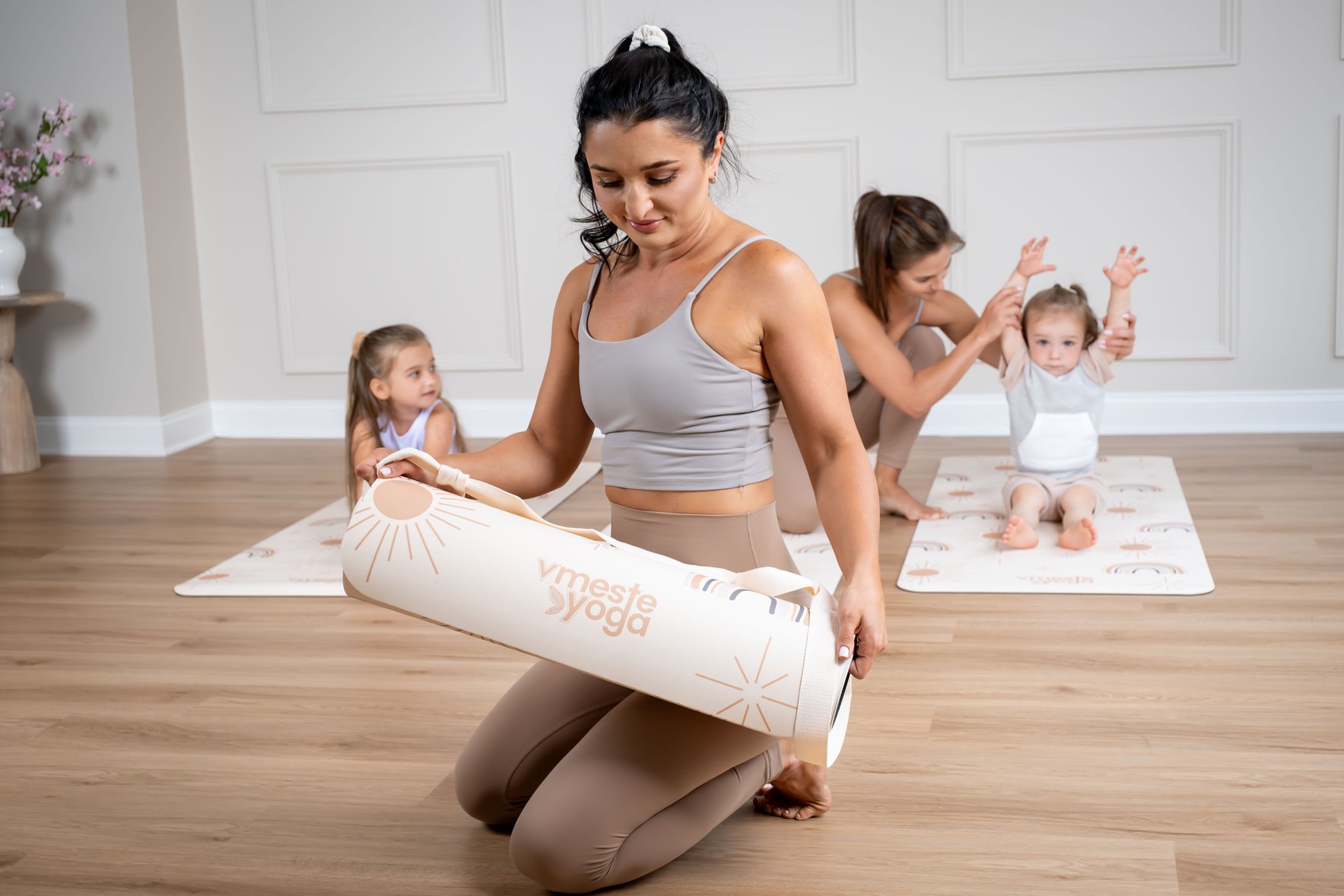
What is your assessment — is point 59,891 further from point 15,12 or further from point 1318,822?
point 15,12

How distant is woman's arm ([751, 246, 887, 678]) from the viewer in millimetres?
1436

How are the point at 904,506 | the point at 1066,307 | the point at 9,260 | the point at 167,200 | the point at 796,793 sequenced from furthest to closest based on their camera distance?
the point at 167,200 → the point at 9,260 → the point at 904,506 → the point at 1066,307 → the point at 796,793

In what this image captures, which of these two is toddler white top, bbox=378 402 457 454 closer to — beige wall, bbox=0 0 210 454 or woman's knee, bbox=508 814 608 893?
beige wall, bbox=0 0 210 454

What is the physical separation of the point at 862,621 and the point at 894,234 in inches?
62.6

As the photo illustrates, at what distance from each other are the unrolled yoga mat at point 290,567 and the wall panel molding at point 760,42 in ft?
4.95

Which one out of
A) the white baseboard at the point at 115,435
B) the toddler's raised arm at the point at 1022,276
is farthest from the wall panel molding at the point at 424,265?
the toddler's raised arm at the point at 1022,276

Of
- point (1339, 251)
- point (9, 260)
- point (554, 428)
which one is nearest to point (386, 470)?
point (554, 428)

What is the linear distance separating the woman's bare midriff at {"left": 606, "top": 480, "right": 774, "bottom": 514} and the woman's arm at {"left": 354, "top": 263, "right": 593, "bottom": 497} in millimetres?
171

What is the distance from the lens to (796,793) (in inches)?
65.1

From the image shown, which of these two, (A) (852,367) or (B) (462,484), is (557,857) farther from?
(A) (852,367)

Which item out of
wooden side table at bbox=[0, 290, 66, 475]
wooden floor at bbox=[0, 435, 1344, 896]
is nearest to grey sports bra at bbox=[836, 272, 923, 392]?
wooden floor at bbox=[0, 435, 1344, 896]

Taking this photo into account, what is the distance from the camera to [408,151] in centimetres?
423

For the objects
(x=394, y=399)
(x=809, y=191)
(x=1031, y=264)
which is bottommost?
(x=394, y=399)

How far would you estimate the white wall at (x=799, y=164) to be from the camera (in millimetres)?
3771
